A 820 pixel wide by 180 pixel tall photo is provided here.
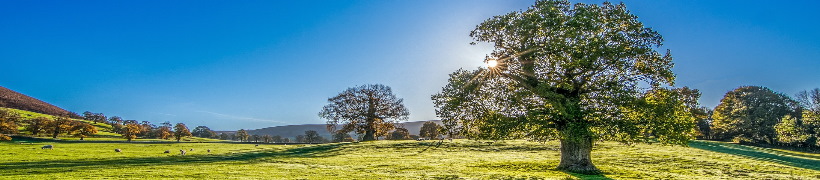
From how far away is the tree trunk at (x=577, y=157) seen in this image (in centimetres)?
2594

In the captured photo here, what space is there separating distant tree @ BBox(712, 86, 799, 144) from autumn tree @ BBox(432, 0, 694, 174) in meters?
68.0

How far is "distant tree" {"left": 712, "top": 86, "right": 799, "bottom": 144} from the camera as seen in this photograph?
7331cm

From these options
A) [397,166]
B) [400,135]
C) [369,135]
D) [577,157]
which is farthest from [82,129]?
[577,157]

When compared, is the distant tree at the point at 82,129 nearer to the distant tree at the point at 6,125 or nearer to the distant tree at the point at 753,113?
the distant tree at the point at 6,125

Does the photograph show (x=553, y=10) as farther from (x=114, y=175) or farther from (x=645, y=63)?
(x=114, y=175)

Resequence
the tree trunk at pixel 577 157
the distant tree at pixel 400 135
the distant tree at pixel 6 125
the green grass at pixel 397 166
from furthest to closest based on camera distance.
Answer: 1. the distant tree at pixel 400 135
2. the distant tree at pixel 6 125
3. the tree trunk at pixel 577 157
4. the green grass at pixel 397 166

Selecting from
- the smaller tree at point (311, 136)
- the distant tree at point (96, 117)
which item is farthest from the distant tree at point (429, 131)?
the distant tree at point (96, 117)

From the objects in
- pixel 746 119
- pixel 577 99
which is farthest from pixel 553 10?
pixel 746 119

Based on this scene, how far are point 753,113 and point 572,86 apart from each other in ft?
248

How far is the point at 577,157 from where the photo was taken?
86.5 feet

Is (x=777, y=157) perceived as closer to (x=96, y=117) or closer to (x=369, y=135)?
(x=369, y=135)

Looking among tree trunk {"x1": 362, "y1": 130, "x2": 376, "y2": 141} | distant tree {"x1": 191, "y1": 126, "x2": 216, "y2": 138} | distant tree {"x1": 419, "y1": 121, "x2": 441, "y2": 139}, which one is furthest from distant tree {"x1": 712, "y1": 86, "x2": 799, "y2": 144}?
distant tree {"x1": 191, "y1": 126, "x2": 216, "y2": 138}

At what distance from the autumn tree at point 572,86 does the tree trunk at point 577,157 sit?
6 cm

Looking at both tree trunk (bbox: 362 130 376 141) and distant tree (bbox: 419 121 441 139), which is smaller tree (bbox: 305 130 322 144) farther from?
distant tree (bbox: 419 121 441 139)
